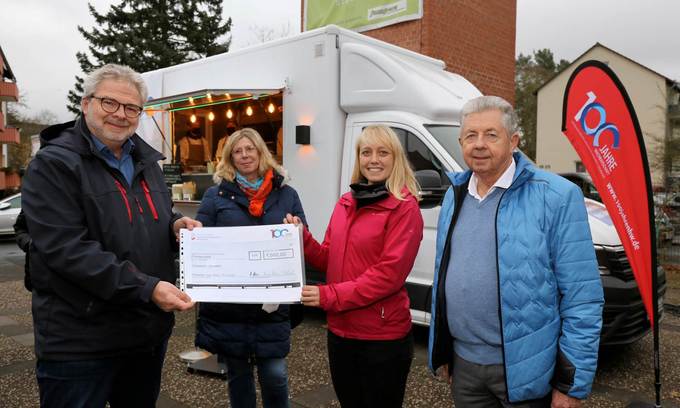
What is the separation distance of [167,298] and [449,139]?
355cm

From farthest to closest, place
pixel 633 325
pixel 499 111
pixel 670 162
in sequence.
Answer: pixel 670 162
pixel 633 325
pixel 499 111

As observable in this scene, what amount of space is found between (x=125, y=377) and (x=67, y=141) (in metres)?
1.06

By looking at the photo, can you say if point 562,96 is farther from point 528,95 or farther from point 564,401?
point 564,401

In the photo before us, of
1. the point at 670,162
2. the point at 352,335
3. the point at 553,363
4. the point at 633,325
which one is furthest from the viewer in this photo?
the point at 670,162

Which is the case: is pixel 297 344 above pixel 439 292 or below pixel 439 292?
below

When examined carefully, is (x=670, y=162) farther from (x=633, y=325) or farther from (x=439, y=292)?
(x=439, y=292)

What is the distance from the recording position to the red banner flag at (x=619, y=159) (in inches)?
139

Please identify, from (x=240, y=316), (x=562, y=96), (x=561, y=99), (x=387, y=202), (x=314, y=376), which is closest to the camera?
(x=387, y=202)

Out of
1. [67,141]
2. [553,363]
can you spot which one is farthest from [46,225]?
[553,363]

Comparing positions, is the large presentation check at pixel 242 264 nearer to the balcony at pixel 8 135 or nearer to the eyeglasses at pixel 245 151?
the eyeglasses at pixel 245 151

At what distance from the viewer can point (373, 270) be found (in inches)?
96.0

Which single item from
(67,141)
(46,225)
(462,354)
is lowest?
(462,354)

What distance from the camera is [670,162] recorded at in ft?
35.8

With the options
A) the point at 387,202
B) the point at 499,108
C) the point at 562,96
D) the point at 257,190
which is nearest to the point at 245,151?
the point at 257,190
